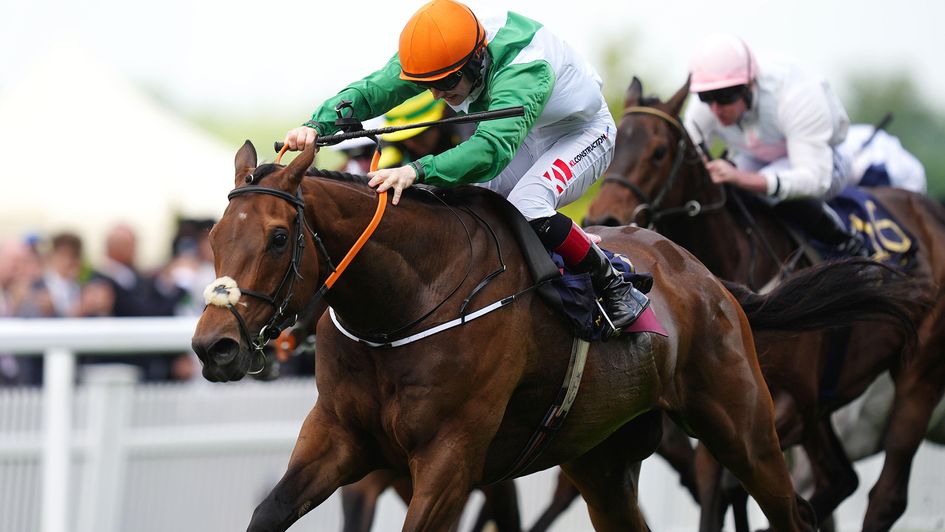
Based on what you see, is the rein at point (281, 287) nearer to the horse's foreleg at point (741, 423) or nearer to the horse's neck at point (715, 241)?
the horse's foreleg at point (741, 423)

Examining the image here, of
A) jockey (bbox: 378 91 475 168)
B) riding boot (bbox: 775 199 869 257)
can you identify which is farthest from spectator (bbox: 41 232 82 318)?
riding boot (bbox: 775 199 869 257)

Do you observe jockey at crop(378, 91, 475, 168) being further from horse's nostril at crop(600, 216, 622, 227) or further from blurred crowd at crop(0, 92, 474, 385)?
horse's nostril at crop(600, 216, 622, 227)

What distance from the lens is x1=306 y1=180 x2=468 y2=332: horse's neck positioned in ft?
12.7

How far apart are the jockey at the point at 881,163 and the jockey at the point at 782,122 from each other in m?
1.41

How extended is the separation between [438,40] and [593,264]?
2.98ft

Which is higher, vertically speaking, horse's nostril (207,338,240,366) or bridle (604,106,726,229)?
horse's nostril (207,338,240,366)

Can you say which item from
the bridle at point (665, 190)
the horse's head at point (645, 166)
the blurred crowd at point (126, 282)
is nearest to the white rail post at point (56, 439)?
the blurred crowd at point (126, 282)

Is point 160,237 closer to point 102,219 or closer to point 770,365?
point 102,219

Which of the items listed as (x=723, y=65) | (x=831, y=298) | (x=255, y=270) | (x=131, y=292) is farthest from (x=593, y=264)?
(x=131, y=292)

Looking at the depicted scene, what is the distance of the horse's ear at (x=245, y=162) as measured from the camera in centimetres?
379

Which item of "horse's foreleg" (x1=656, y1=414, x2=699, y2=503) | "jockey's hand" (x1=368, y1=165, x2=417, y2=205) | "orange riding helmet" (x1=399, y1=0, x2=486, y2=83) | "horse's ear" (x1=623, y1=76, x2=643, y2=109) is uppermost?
"orange riding helmet" (x1=399, y1=0, x2=486, y2=83)

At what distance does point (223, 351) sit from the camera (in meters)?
3.47

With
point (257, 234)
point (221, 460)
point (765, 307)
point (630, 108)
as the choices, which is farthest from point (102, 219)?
point (257, 234)

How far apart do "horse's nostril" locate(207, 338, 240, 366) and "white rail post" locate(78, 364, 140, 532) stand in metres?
3.35
